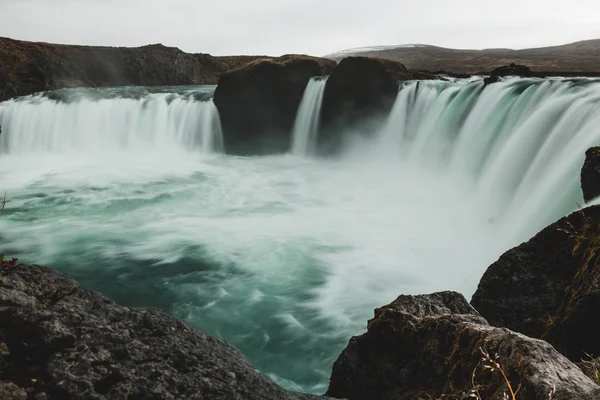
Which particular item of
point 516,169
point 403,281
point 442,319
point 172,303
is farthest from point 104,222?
point 442,319

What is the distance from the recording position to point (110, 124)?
91.7 ft

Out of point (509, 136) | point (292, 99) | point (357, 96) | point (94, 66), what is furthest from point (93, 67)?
point (509, 136)

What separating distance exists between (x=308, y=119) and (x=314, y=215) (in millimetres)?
10135

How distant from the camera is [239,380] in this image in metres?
2.64

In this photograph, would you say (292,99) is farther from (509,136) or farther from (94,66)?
(94,66)

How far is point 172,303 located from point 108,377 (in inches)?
317

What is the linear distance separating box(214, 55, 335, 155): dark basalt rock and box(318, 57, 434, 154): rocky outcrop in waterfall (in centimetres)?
216

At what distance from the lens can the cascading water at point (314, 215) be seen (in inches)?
386

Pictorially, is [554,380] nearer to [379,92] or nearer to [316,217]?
[316,217]

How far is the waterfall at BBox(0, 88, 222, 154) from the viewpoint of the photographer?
26.5 metres

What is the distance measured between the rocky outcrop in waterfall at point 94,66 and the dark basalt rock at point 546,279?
3937cm

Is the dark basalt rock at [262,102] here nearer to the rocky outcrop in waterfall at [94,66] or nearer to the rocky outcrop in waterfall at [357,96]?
the rocky outcrop in waterfall at [357,96]

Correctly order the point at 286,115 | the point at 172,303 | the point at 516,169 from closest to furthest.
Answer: the point at 172,303 → the point at 516,169 → the point at 286,115

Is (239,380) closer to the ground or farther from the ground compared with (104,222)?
farther from the ground
